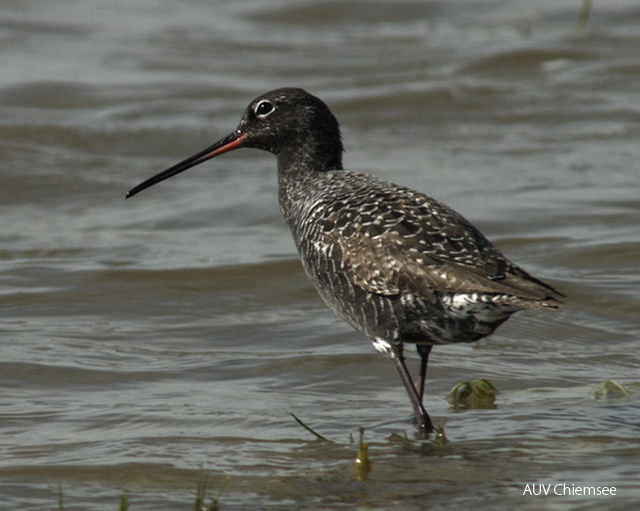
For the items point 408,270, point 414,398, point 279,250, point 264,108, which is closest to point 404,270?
point 408,270

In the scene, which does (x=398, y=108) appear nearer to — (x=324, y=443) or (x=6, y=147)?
(x=6, y=147)

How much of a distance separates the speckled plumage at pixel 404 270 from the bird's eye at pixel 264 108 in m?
0.90

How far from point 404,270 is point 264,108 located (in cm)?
237

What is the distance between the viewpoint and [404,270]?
6.54 m

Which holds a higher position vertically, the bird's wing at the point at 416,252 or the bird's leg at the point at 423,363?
the bird's wing at the point at 416,252

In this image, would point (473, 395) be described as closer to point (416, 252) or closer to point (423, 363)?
point (423, 363)

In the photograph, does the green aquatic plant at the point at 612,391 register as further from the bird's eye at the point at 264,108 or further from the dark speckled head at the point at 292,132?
the bird's eye at the point at 264,108

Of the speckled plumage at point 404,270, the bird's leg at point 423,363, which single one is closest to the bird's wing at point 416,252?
the speckled plumage at point 404,270

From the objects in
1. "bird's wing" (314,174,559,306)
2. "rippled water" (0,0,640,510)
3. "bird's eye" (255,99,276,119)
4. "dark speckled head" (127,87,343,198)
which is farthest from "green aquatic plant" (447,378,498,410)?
"bird's eye" (255,99,276,119)

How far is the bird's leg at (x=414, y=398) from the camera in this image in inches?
269

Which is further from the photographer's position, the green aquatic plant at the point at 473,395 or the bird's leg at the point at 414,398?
the green aquatic plant at the point at 473,395

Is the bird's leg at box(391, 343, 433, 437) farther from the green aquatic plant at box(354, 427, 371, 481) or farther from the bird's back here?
the green aquatic plant at box(354, 427, 371, 481)

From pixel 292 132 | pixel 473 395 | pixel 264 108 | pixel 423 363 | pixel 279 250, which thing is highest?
pixel 264 108

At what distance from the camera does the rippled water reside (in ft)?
21.2
